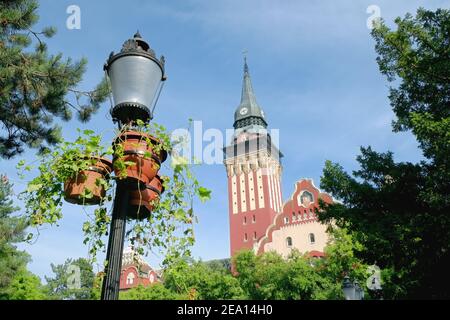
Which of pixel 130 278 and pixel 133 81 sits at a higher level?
pixel 130 278

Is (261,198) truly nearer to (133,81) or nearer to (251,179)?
(251,179)

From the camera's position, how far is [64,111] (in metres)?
5.93

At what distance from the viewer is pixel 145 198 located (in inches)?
89.8

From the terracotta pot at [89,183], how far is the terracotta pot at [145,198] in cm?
19

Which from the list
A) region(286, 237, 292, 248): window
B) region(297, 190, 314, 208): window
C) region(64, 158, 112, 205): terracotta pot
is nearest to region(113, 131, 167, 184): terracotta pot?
region(64, 158, 112, 205): terracotta pot

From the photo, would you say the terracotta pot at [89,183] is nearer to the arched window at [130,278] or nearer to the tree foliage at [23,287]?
the tree foliage at [23,287]

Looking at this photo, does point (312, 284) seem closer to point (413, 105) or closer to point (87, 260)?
point (413, 105)

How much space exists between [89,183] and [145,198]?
0.35 m

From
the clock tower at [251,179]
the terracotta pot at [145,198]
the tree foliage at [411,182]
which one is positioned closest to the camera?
the terracotta pot at [145,198]

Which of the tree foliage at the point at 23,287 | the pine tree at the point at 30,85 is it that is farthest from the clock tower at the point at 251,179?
the pine tree at the point at 30,85

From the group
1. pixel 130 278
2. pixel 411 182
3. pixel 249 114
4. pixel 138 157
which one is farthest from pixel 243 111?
pixel 138 157

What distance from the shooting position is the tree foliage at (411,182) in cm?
786

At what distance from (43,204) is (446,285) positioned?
27.7ft
